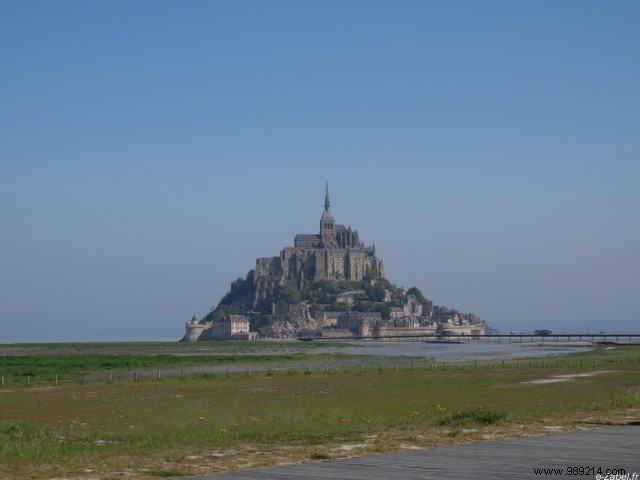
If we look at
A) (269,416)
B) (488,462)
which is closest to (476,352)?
(269,416)

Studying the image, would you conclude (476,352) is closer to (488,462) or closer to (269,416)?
(269,416)

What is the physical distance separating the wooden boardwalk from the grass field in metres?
0.96

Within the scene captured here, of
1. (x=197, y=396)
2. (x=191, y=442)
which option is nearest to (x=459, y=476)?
(x=191, y=442)

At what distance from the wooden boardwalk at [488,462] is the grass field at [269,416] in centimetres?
96

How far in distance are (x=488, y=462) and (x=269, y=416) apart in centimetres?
1649

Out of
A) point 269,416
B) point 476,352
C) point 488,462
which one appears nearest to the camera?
point 488,462

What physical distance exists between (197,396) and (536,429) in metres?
23.8

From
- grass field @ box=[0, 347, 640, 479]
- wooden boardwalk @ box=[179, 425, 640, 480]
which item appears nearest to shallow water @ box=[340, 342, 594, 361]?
grass field @ box=[0, 347, 640, 479]

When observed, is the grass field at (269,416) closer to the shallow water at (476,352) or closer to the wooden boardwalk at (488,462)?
the wooden boardwalk at (488,462)

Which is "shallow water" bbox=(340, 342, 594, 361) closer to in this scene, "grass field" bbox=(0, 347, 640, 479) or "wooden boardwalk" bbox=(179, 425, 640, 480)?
"grass field" bbox=(0, 347, 640, 479)

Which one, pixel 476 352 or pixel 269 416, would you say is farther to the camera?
pixel 476 352

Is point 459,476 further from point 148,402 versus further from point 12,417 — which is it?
point 148,402

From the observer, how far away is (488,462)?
12070 mm

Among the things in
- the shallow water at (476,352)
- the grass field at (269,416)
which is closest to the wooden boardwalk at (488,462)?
the grass field at (269,416)
